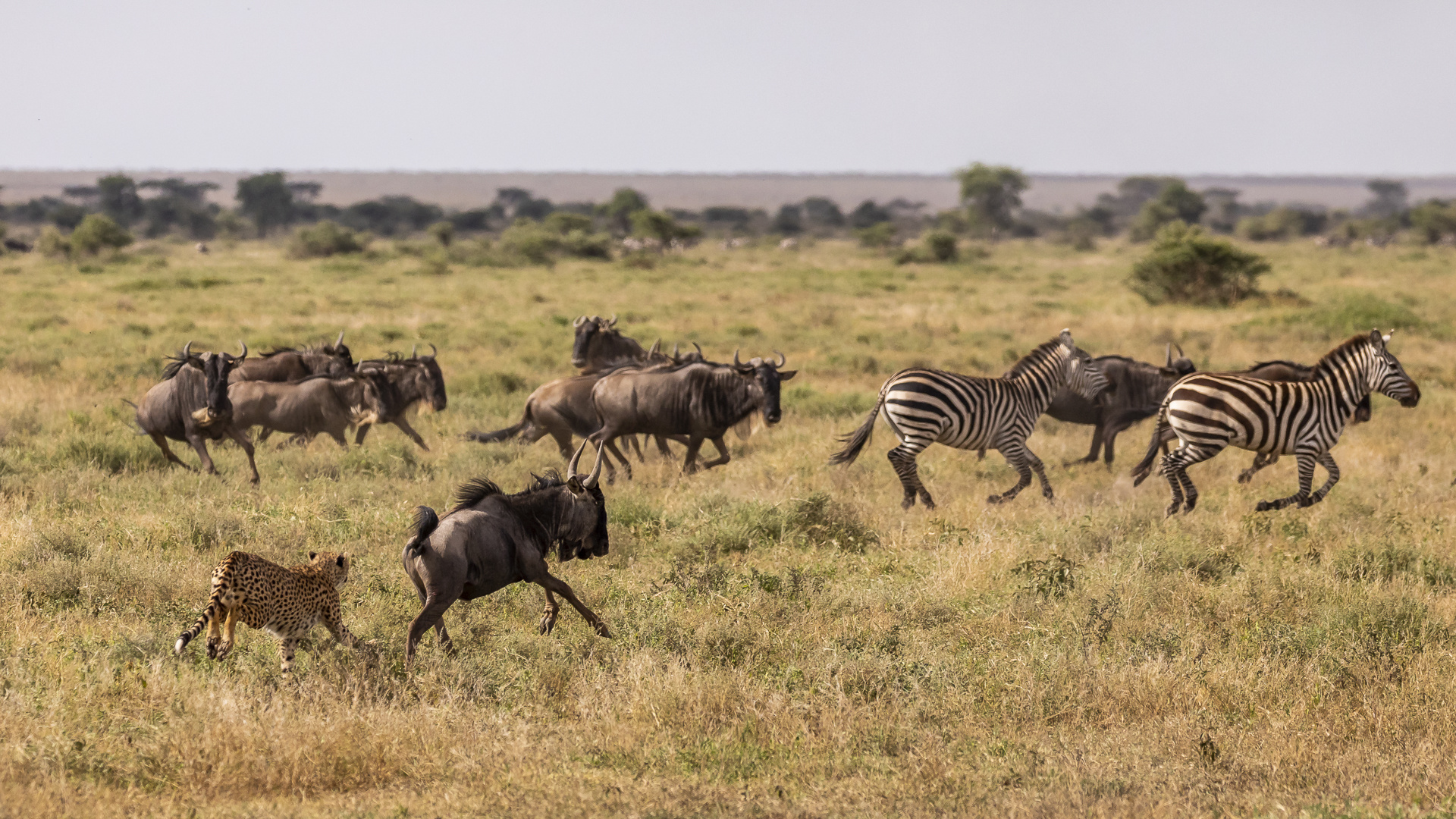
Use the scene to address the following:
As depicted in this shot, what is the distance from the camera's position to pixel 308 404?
38.0ft

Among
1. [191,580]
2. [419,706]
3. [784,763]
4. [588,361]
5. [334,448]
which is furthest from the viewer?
[588,361]

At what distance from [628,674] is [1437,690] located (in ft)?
12.1

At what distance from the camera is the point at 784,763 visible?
488cm

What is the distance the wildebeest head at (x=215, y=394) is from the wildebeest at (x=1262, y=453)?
7.82 m

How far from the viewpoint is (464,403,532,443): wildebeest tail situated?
11633mm

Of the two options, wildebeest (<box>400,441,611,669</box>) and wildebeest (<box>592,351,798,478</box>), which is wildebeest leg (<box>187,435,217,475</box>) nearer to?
wildebeest (<box>592,351,798,478</box>)

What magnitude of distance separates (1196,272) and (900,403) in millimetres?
22216

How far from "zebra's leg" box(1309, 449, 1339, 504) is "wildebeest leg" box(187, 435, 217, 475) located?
9008 millimetres

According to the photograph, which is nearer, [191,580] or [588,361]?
[191,580]

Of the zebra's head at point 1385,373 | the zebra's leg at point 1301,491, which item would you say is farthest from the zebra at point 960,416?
the zebra's head at point 1385,373

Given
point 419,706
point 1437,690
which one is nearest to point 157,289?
point 419,706

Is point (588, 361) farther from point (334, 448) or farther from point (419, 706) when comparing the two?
point (419, 706)

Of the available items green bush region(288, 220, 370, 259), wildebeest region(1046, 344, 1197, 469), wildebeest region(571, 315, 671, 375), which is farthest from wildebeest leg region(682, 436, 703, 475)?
green bush region(288, 220, 370, 259)

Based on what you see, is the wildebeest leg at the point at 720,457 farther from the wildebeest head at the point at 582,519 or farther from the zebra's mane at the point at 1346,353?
the zebra's mane at the point at 1346,353
